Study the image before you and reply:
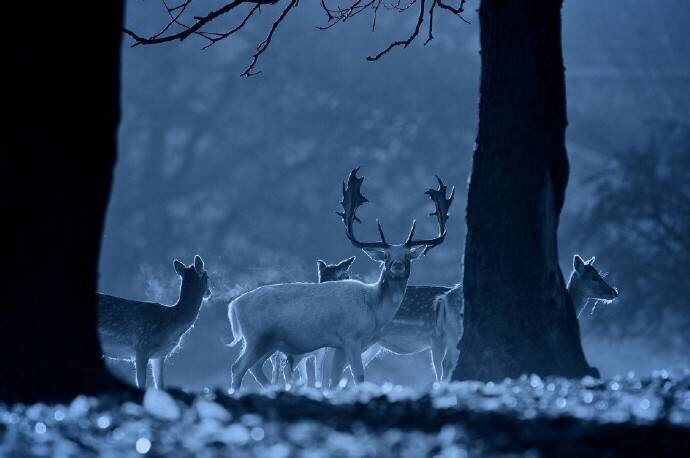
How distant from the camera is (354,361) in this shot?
36.3 feet

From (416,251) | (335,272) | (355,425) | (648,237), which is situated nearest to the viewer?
(355,425)

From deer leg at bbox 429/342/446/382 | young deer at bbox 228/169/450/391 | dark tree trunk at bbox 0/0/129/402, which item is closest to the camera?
dark tree trunk at bbox 0/0/129/402

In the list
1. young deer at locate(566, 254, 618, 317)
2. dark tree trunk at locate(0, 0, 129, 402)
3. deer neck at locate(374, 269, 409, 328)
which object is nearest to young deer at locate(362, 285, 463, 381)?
young deer at locate(566, 254, 618, 317)

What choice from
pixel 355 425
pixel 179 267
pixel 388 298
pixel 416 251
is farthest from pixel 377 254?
pixel 355 425

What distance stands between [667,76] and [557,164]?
131ft

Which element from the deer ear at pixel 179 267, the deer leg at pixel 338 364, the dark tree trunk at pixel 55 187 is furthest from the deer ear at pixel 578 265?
the dark tree trunk at pixel 55 187

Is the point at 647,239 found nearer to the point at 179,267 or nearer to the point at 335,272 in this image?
the point at 335,272

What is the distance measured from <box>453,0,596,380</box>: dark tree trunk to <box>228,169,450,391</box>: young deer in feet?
11.1

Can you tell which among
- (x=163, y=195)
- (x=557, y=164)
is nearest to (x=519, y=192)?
(x=557, y=164)

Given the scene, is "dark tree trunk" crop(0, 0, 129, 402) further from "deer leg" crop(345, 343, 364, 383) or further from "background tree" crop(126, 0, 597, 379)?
"deer leg" crop(345, 343, 364, 383)

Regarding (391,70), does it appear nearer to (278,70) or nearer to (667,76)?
(278,70)

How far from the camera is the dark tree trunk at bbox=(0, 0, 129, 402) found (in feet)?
17.5

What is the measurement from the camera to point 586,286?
45.1ft

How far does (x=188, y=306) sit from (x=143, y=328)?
62 cm
